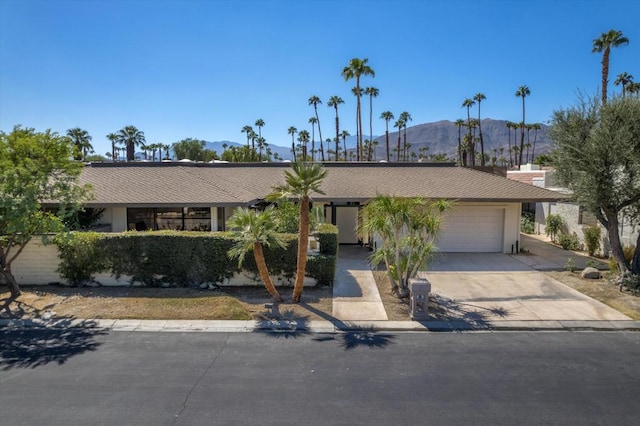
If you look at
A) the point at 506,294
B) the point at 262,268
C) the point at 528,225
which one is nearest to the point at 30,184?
the point at 262,268

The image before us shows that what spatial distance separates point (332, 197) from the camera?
59.8 feet

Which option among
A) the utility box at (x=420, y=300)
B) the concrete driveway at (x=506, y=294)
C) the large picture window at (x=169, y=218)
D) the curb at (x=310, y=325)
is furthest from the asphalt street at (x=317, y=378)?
the large picture window at (x=169, y=218)

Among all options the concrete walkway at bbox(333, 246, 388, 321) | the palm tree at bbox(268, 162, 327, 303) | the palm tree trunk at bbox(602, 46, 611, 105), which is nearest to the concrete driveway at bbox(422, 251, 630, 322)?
the concrete walkway at bbox(333, 246, 388, 321)

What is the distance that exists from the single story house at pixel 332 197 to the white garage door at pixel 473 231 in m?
0.04

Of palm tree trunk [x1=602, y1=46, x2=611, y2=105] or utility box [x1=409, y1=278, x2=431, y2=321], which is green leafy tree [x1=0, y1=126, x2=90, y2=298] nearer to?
utility box [x1=409, y1=278, x2=431, y2=321]

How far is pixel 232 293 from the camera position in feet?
41.3

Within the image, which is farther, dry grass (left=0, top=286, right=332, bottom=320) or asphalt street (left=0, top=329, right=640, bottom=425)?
dry grass (left=0, top=286, right=332, bottom=320)

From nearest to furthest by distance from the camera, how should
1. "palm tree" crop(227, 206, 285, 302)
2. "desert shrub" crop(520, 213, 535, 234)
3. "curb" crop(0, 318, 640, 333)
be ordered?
1. "curb" crop(0, 318, 640, 333)
2. "palm tree" crop(227, 206, 285, 302)
3. "desert shrub" crop(520, 213, 535, 234)

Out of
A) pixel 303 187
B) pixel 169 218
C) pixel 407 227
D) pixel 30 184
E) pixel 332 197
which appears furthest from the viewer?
pixel 169 218

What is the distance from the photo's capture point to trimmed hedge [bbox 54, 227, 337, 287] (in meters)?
13.0

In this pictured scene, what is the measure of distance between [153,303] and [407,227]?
24.3ft

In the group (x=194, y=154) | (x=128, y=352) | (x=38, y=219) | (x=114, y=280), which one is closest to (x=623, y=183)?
(x=128, y=352)

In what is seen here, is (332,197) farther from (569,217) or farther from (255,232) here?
(569,217)

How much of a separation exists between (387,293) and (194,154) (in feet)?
197
